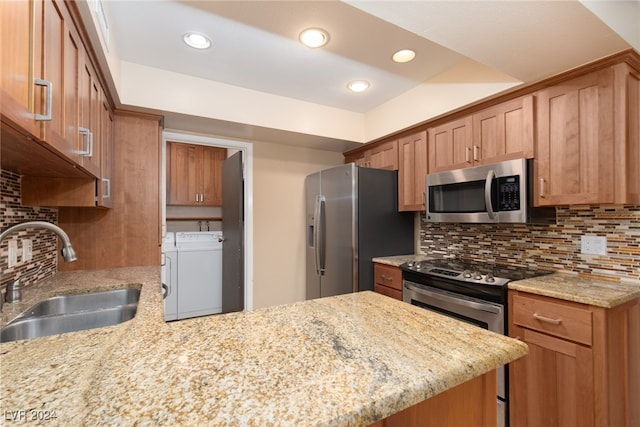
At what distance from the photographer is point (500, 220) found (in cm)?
186

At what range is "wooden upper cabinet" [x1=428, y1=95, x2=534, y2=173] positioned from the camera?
1817 millimetres

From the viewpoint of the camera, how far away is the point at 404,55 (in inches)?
76.0

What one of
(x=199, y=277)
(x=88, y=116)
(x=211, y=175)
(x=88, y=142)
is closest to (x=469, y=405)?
(x=88, y=142)

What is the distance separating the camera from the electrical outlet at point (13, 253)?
135 centimetres

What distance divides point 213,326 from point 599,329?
1649mm

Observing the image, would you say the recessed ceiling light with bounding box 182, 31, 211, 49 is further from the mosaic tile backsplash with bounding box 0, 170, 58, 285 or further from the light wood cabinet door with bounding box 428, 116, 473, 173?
the light wood cabinet door with bounding box 428, 116, 473, 173

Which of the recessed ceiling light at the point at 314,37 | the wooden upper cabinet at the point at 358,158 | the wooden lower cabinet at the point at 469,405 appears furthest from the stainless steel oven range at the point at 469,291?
the recessed ceiling light at the point at 314,37

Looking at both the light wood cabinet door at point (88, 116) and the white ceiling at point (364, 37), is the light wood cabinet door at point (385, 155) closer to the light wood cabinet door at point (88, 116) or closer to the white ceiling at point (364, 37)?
the white ceiling at point (364, 37)

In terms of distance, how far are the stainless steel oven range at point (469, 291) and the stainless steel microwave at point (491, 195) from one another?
0.36m

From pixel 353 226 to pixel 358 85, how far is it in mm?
1175

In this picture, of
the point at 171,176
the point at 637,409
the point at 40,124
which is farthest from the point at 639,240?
the point at 171,176

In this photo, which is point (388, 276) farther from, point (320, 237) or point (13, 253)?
point (13, 253)

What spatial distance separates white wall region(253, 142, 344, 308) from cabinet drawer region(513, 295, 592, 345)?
2.12 metres

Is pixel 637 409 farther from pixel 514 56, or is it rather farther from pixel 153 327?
pixel 153 327
